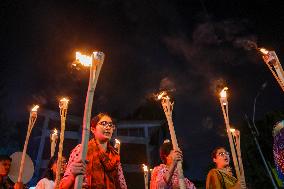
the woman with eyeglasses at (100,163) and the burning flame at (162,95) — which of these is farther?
the burning flame at (162,95)

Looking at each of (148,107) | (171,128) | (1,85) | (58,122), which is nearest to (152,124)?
(148,107)

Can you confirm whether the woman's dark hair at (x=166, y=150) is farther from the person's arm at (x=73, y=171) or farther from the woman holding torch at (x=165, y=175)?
the person's arm at (x=73, y=171)

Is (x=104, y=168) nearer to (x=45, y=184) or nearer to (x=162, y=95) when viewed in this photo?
(x=162, y=95)

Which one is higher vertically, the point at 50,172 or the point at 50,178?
the point at 50,172

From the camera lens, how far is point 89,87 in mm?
2893

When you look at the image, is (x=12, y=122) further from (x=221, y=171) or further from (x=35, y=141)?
(x=221, y=171)

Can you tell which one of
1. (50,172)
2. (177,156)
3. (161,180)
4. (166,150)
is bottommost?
(161,180)

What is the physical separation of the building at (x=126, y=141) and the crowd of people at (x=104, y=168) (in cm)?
1936

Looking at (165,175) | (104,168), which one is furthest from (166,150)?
(104,168)

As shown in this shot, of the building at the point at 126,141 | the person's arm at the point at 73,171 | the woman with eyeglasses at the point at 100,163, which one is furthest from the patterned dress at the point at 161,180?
the building at the point at 126,141

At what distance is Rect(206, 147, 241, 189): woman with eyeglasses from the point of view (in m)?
5.86

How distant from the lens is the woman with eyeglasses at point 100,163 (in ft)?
11.7

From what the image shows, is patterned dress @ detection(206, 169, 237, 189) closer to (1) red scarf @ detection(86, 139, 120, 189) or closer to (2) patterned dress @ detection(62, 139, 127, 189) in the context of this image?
(2) patterned dress @ detection(62, 139, 127, 189)

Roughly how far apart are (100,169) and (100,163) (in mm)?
88
